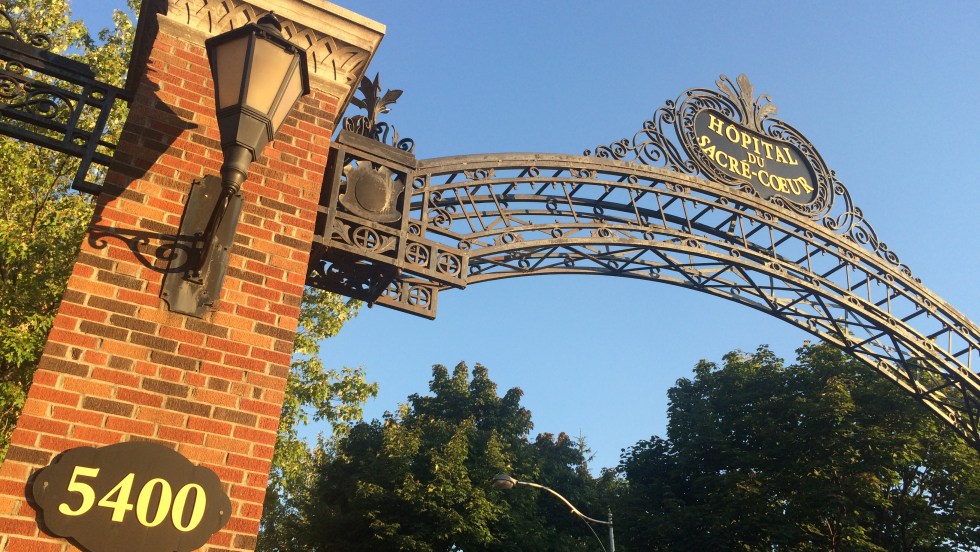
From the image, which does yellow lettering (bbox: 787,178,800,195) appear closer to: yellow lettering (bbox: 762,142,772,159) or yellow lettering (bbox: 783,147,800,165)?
yellow lettering (bbox: 783,147,800,165)

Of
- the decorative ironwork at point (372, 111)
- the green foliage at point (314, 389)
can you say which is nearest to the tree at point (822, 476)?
the green foliage at point (314, 389)

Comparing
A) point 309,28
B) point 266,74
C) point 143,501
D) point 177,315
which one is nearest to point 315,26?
point 309,28

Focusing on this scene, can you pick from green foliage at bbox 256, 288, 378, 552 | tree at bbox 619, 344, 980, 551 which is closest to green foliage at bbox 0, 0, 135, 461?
green foliage at bbox 256, 288, 378, 552

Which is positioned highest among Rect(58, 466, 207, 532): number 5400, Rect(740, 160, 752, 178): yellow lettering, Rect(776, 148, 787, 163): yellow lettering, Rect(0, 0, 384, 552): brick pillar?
Rect(776, 148, 787, 163): yellow lettering

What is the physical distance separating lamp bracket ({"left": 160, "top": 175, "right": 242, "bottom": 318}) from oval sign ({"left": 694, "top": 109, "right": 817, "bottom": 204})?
6422 millimetres

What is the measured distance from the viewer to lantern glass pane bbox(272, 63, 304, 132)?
3705mm

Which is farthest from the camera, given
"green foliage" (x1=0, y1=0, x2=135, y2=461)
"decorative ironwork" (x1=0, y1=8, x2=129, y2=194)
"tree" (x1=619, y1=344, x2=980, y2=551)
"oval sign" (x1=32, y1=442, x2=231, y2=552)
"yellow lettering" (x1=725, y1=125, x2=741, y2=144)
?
"tree" (x1=619, y1=344, x2=980, y2=551)

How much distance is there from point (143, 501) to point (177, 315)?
95cm

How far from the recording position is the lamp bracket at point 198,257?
4.04 meters

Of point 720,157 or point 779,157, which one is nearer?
point 720,157

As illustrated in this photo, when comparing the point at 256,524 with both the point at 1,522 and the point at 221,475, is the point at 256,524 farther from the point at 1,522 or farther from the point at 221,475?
the point at 1,522

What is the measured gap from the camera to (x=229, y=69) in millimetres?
3627

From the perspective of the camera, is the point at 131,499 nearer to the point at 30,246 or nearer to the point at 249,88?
the point at 249,88

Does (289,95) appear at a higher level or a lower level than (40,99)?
lower
